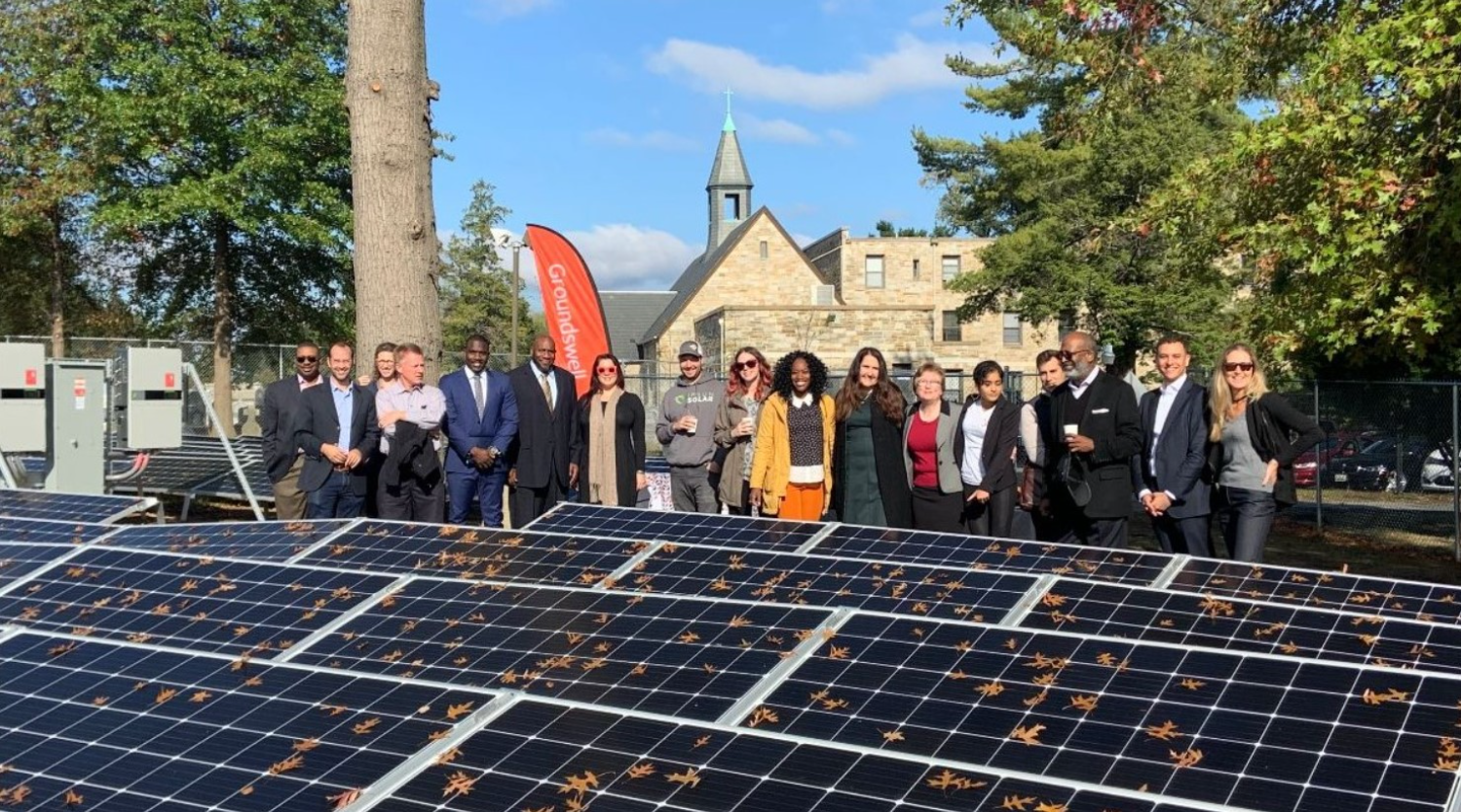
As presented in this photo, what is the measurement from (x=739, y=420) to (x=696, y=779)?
699 cm

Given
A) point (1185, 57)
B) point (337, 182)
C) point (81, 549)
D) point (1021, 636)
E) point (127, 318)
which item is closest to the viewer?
point (1021, 636)

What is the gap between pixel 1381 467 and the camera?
1611 cm

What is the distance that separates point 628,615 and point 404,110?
623 cm

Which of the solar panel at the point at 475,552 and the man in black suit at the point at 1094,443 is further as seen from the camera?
the man in black suit at the point at 1094,443

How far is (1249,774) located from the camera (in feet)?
8.50

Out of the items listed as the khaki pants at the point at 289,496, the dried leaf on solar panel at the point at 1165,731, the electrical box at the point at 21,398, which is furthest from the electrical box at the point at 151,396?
the dried leaf on solar panel at the point at 1165,731

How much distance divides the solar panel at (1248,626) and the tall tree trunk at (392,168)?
615 cm

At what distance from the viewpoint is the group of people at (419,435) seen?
938 centimetres

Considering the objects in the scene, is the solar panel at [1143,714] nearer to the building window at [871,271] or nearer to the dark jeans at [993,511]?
the dark jeans at [993,511]

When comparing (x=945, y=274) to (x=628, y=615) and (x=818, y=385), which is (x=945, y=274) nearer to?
(x=818, y=385)

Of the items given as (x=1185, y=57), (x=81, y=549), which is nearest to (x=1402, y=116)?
(x=1185, y=57)

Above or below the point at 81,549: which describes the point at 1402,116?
above

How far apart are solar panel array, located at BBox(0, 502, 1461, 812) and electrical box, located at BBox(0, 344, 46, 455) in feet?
23.5

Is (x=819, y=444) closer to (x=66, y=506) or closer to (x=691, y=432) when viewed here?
(x=691, y=432)
